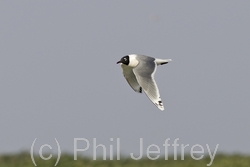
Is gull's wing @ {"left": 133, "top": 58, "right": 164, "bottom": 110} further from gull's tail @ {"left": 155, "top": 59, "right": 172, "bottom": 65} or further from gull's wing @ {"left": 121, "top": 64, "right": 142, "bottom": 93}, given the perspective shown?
gull's wing @ {"left": 121, "top": 64, "right": 142, "bottom": 93}

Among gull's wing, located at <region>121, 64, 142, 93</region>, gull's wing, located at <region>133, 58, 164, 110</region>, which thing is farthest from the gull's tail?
gull's wing, located at <region>121, 64, 142, 93</region>

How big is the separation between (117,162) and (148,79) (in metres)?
1.20

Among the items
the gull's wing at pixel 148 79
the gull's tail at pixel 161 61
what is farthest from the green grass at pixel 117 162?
the gull's tail at pixel 161 61

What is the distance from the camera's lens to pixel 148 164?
25.0 ft

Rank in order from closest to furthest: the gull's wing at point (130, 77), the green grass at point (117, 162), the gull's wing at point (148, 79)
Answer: the green grass at point (117, 162) < the gull's wing at point (148, 79) < the gull's wing at point (130, 77)

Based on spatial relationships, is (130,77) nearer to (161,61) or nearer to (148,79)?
(161,61)

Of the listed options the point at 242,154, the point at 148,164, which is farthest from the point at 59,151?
the point at 242,154

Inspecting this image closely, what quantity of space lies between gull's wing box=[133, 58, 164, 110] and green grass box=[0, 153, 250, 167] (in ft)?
2.47

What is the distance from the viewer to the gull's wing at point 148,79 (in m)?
7.70

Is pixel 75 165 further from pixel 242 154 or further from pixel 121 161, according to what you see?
pixel 242 154

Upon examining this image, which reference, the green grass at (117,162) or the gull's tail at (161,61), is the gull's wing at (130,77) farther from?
the green grass at (117,162)

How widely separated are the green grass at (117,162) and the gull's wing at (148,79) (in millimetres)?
752

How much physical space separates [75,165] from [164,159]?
1199mm

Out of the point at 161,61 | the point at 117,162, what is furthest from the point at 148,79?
the point at 117,162
